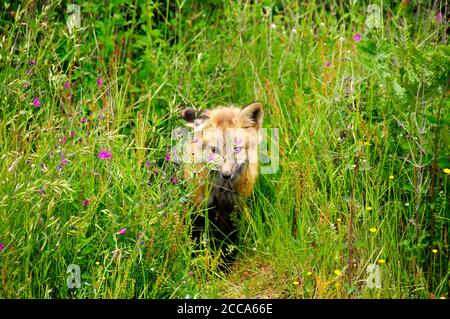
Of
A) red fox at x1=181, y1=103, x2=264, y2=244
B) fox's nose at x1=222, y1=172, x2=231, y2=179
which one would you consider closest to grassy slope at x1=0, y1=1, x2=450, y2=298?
red fox at x1=181, y1=103, x2=264, y2=244

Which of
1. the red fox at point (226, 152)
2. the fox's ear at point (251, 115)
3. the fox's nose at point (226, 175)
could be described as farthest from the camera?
the fox's ear at point (251, 115)

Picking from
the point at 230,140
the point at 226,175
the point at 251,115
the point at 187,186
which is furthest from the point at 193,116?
the point at 187,186

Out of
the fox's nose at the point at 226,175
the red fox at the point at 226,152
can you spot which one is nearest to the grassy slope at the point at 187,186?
the red fox at the point at 226,152

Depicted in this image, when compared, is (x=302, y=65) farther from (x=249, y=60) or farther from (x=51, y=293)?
(x=51, y=293)

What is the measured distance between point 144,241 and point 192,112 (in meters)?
1.52

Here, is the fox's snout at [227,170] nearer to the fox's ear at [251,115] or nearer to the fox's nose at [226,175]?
the fox's nose at [226,175]

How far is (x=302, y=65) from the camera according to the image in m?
6.50

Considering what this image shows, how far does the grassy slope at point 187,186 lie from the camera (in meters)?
4.39

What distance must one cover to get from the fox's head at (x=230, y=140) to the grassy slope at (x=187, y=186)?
0.23 metres

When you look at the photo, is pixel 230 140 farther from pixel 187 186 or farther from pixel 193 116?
pixel 187 186

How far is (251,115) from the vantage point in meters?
5.88

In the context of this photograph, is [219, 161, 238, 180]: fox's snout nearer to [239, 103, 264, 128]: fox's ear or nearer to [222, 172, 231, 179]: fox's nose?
[222, 172, 231, 179]: fox's nose
